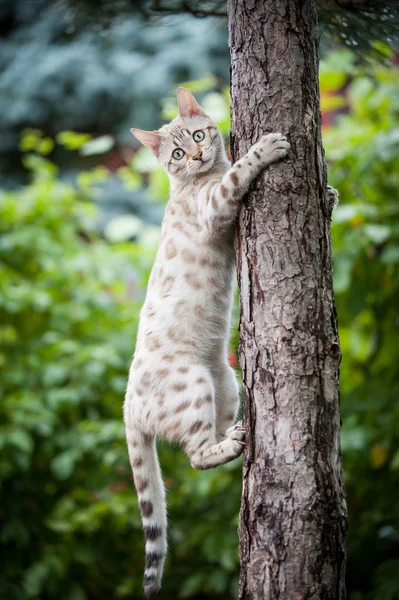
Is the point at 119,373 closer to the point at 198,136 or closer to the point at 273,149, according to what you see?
the point at 198,136

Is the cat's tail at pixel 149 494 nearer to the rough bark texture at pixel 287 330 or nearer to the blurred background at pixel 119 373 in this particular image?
the rough bark texture at pixel 287 330

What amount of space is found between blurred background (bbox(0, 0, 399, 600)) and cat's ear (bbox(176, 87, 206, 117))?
457 mm

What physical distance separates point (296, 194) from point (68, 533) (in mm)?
3147

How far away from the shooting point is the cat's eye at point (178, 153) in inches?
106

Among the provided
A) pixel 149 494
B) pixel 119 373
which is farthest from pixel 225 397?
pixel 119 373

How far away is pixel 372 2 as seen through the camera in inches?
99.0

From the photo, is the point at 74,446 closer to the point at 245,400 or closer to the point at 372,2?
the point at 245,400

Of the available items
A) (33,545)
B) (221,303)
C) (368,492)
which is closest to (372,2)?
(221,303)

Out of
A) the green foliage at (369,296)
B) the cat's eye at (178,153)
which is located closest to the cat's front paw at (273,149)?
the cat's eye at (178,153)

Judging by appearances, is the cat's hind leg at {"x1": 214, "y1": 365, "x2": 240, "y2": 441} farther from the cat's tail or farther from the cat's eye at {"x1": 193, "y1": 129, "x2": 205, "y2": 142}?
the cat's eye at {"x1": 193, "y1": 129, "x2": 205, "y2": 142}

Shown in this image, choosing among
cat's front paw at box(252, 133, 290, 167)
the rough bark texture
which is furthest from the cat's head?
cat's front paw at box(252, 133, 290, 167)

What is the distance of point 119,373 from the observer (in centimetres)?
425

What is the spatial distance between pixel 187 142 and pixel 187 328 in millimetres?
813

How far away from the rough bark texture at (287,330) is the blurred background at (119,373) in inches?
39.4
